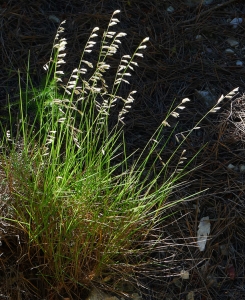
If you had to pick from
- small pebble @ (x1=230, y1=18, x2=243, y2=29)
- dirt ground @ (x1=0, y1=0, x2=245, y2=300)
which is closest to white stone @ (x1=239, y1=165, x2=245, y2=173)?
dirt ground @ (x1=0, y1=0, x2=245, y2=300)

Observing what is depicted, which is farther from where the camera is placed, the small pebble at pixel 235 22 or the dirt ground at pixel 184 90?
the small pebble at pixel 235 22

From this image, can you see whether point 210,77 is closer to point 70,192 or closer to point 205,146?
point 205,146

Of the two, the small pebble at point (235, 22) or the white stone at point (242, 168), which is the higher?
the small pebble at point (235, 22)

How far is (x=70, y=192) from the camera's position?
1.92 metres

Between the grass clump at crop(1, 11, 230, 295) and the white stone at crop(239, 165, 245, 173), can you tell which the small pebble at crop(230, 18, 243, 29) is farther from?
the grass clump at crop(1, 11, 230, 295)

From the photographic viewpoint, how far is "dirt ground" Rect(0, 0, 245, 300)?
2.28 m

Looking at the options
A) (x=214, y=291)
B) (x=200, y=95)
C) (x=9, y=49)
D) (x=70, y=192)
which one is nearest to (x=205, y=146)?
(x=200, y=95)

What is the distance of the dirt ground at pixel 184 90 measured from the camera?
7.47 ft

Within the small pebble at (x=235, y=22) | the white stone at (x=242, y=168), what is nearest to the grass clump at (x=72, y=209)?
the white stone at (x=242, y=168)

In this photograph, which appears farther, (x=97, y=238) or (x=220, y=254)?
(x=220, y=254)

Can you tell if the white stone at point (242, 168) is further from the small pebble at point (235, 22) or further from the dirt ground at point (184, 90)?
the small pebble at point (235, 22)

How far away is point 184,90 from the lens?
2871 mm

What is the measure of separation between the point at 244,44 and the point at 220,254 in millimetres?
1273

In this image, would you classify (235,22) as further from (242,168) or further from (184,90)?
(242,168)
